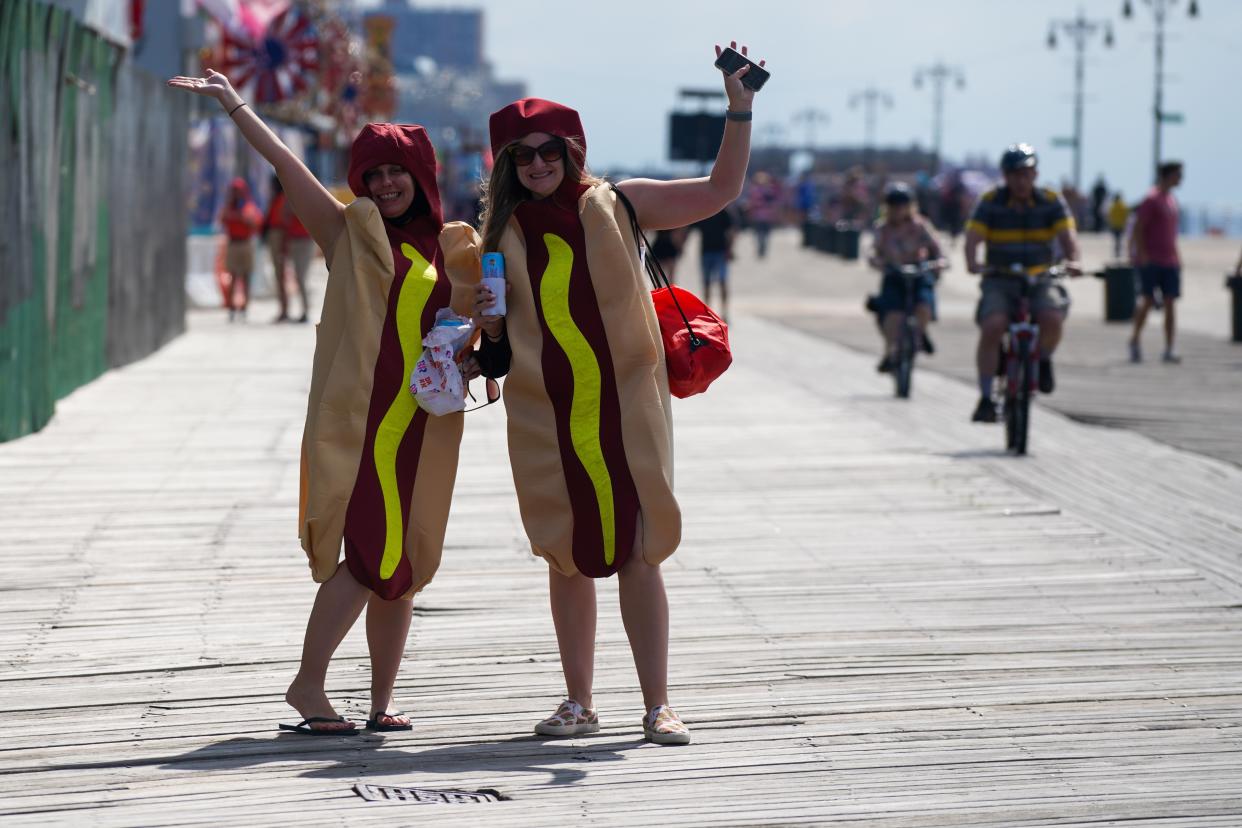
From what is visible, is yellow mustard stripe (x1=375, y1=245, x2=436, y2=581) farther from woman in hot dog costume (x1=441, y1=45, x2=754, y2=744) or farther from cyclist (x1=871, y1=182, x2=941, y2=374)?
cyclist (x1=871, y1=182, x2=941, y2=374)

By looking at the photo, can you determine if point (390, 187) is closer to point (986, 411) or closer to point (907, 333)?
point (986, 411)

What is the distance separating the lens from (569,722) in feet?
17.1

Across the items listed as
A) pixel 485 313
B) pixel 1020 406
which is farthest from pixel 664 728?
pixel 1020 406

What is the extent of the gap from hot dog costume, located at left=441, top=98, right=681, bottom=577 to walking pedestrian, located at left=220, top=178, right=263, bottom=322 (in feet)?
60.5

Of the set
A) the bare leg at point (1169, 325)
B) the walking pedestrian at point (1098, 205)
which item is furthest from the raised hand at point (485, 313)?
the walking pedestrian at point (1098, 205)

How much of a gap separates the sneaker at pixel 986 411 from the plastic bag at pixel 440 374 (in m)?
7.71

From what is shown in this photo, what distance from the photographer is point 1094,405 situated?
1524 centimetres

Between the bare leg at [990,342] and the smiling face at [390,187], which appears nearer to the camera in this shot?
the smiling face at [390,187]

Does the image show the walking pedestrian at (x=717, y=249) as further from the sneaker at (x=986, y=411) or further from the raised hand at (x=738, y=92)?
the raised hand at (x=738, y=92)

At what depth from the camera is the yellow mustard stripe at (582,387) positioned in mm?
5121

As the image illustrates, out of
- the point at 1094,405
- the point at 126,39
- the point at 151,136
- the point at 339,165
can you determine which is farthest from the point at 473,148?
the point at 1094,405

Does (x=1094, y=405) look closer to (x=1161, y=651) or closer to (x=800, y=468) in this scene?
(x=800, y=468)

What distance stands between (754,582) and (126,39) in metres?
17.9

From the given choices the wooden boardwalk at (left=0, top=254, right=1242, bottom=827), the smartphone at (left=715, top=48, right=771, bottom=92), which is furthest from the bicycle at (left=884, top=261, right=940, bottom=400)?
the smartphone at (left=715, top=48, right=771, bottom=92)
